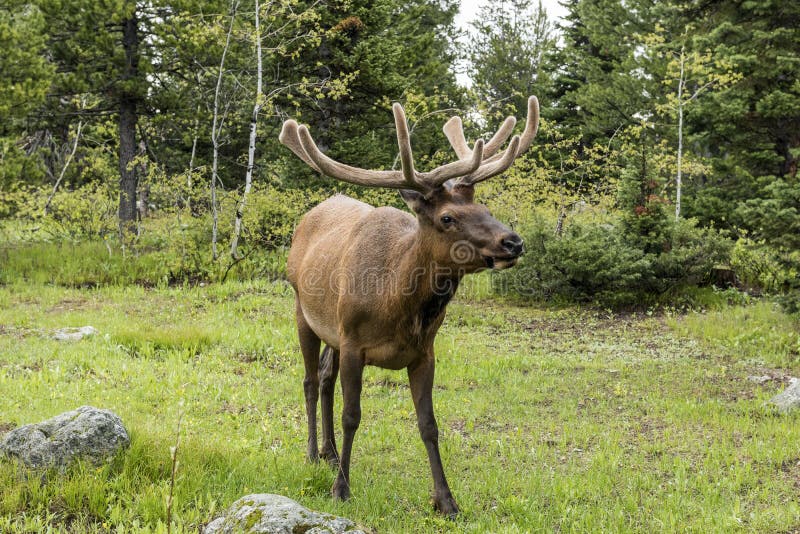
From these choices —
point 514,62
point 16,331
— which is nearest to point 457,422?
point 16,331

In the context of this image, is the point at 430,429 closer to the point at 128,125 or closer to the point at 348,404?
the point at 348,404

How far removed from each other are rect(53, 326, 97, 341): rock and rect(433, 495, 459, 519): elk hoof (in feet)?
20.2

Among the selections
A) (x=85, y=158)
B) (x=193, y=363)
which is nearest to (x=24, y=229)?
(x=85, y=158)

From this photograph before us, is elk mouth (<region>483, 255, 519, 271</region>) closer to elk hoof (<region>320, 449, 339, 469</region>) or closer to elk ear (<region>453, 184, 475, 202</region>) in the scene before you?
elk ear (<region>453, 184, 475, 202</region>)

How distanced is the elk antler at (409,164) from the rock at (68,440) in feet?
7.25

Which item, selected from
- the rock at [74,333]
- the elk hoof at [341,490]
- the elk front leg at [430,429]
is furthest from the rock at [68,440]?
the rock at [74,333]

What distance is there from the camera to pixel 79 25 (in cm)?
1484

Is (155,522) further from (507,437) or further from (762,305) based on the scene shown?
(762,305)

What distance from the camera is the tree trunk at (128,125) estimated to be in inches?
611

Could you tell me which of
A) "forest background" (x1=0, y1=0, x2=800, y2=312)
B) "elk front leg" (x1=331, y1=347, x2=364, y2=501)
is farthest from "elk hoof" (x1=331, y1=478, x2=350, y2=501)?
"forest background" (x1=0, y1=0, x2=800, y2=312)

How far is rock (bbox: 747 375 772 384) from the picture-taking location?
755 cm

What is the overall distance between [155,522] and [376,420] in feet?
8.92

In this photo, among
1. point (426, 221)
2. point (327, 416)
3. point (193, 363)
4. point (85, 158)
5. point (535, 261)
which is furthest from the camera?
point (85, 158)

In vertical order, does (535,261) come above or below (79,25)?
below
